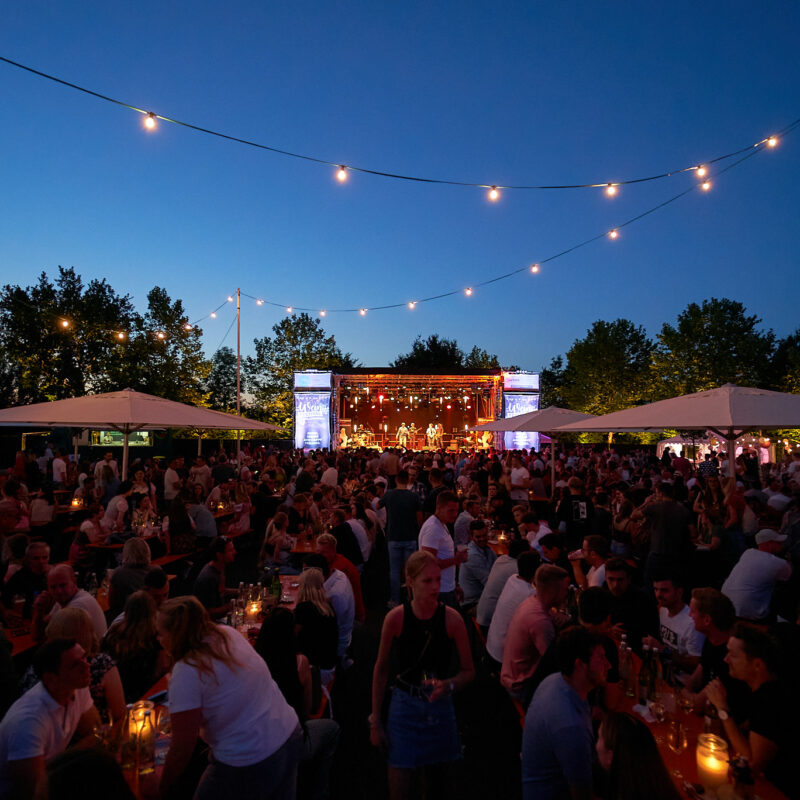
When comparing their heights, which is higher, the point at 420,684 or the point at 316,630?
the point at 420,684

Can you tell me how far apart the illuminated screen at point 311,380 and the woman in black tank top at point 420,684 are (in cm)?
2244

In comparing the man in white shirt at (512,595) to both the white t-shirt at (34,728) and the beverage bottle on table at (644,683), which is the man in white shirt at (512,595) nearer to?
the beverage bottle on table at (644,683)

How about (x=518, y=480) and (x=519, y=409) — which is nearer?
(x=518, y=480)

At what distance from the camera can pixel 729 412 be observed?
5.83 meters

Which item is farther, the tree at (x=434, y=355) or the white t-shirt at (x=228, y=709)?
the tree at (x=434, y=355)

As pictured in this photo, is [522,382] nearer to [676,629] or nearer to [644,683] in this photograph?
[676,629]

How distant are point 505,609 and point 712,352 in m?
34.8

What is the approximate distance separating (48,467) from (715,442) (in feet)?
80.3

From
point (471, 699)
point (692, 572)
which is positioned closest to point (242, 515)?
point (471, 699)

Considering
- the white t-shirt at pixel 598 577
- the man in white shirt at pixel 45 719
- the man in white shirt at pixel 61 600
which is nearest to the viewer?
the man in white shirt at pixel 45 719

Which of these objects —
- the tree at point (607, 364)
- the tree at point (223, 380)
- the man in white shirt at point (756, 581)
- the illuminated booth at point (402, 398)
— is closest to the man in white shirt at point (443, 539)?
the man in white shirt at point (756, 581)

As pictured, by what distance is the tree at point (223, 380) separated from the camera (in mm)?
56031

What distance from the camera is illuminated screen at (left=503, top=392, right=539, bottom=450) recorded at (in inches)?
965

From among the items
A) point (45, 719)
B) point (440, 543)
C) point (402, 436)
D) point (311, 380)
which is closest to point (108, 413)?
point (440, 543)
